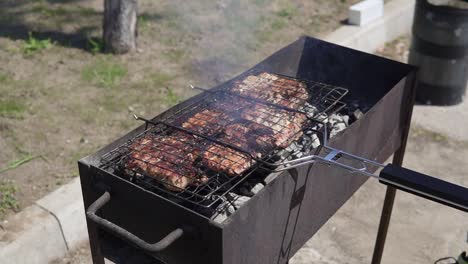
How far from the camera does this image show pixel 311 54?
3.09 metres

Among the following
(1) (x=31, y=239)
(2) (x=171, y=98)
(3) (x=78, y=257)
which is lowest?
(3) (x=78, y=257)

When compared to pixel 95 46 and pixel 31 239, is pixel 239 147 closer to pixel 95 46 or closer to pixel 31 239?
pixel 31 239

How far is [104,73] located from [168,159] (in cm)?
298

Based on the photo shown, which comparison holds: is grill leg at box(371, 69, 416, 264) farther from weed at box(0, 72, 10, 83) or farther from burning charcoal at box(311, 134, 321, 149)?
weed at box(0, 72, 10, 83)

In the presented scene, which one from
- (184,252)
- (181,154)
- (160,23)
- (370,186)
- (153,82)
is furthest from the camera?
(160,23)

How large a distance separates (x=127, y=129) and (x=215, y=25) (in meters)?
2.21

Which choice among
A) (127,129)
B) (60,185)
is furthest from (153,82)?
(60,185)

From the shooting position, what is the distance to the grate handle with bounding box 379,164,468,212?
66.8 inches

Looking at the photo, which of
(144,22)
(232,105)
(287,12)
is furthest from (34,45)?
(232,105)

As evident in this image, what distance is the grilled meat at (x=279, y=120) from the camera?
2152 mm

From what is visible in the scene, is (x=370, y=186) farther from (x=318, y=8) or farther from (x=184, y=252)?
(x=318, y=8)

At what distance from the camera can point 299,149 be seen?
2289 mm

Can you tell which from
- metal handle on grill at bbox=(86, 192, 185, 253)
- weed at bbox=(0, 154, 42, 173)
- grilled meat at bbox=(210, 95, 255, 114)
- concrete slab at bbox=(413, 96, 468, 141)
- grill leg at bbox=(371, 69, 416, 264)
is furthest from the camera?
concrete slab at bbox=(413, 96, 468, 141)

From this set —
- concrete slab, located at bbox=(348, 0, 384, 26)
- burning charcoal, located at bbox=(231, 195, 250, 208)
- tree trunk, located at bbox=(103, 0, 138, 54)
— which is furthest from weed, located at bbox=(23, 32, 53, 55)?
burning charcoal, located at bbox=(231, 195, 250, 208)
